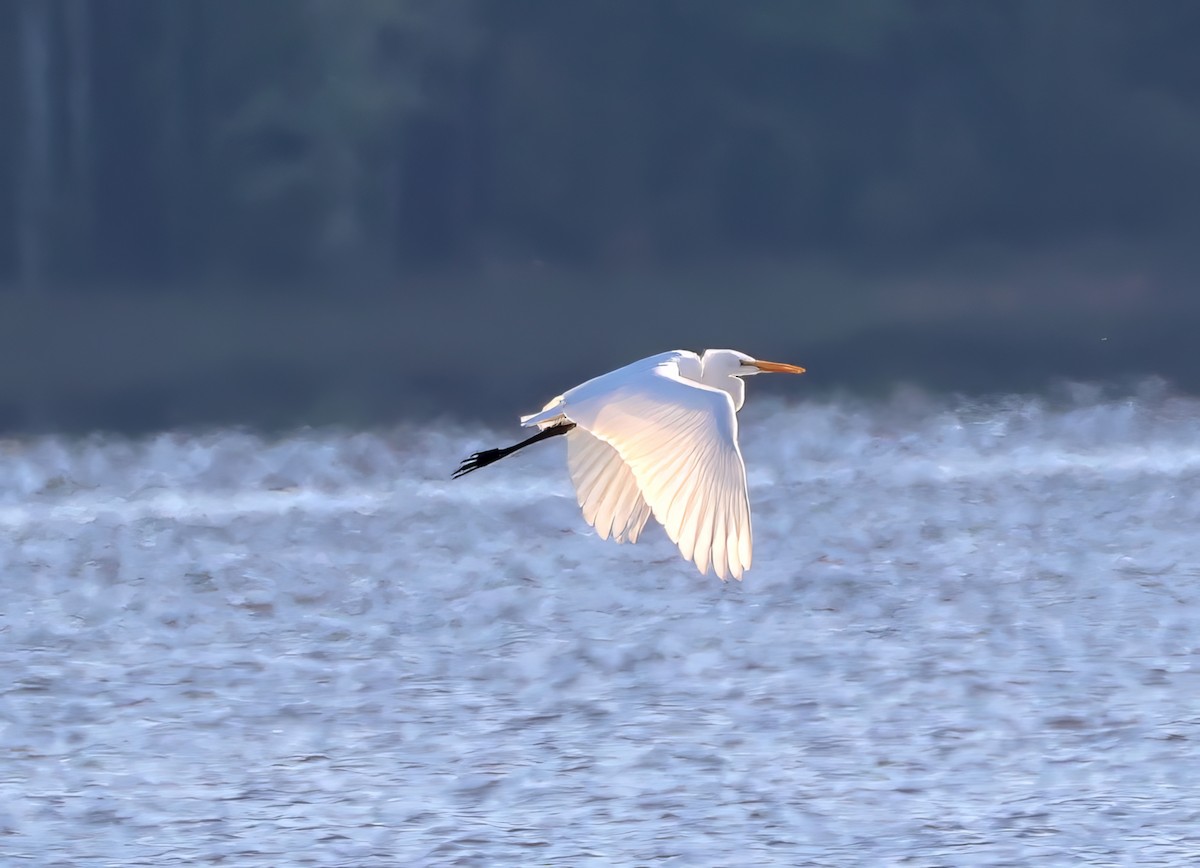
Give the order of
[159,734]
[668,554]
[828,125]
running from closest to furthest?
[159,734] < [668,554] < [828,125]

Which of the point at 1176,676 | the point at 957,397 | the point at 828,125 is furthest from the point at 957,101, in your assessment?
the point at 1176,676

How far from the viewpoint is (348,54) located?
1700 centimetres

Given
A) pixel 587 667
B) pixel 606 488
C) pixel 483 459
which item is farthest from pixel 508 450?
pixel 587 667

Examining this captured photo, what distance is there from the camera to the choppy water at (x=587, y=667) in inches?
230

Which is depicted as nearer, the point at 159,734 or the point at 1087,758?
the point at 1087,758

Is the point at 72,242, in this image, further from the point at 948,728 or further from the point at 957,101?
the point at 948,728

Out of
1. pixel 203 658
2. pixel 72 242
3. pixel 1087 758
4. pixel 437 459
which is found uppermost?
pixel 72 242

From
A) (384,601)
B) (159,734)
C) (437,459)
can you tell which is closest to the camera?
(159,734)

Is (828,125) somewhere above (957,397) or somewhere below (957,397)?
above

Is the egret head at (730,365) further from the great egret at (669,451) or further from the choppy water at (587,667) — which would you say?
the choppy water at (587,667)

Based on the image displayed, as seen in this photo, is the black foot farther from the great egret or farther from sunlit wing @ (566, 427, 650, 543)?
sunlit wing @ (566, 427, 650, 543)

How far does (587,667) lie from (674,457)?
111 inches

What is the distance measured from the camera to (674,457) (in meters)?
4.79

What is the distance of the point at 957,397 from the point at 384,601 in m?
6.38
